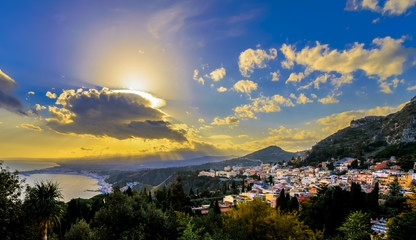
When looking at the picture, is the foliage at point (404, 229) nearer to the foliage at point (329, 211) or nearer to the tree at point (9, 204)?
the foliage at point (329, 211)

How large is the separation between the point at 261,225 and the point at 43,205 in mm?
18092

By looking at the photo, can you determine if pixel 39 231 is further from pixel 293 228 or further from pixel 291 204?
pixel 291 204

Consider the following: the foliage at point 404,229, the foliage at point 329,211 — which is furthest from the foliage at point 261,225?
the foliage at point 329,211

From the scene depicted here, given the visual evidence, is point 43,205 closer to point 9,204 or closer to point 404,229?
point 9,204

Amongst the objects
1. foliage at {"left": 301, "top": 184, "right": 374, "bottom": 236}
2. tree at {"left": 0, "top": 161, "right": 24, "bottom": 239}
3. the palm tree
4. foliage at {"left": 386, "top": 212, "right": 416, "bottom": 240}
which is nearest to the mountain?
foliage at {"left": 301, "top": 184, "right": 374, "bottom": 236}

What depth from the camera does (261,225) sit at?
1866cm

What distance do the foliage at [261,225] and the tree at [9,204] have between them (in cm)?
1486

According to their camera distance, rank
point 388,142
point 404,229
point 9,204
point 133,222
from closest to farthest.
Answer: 1. point 9,204
2. point 404,229
3. point 133,222
4. point 388,142

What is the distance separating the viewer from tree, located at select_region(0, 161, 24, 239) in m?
14.1

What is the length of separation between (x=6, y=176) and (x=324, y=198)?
34184 millimetres

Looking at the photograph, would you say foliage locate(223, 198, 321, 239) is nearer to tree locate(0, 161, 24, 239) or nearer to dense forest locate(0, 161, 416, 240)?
dense forest locate(0, 161, 416, 240)

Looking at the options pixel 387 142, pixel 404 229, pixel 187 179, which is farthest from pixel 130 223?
pixel 387 142

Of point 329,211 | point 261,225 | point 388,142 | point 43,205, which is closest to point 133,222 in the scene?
point 43,205

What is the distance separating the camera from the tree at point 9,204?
14117mm
